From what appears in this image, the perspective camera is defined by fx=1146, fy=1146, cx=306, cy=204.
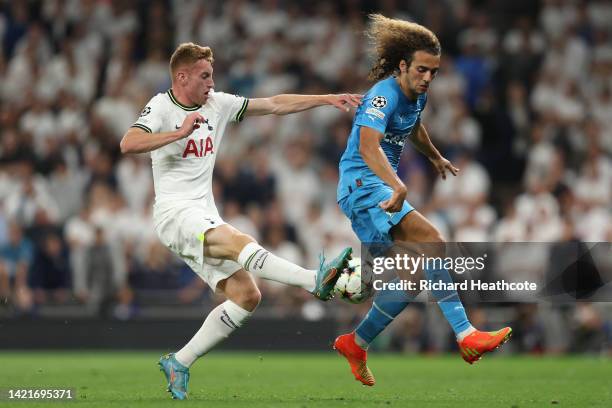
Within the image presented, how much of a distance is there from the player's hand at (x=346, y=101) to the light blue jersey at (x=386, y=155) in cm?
7

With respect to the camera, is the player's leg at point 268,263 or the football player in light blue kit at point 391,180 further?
the football player in light blue kit at point 391,180

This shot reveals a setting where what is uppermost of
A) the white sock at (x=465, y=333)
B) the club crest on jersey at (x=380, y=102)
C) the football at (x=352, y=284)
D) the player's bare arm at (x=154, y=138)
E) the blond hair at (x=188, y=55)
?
the blond hair at (x=188, y=55)

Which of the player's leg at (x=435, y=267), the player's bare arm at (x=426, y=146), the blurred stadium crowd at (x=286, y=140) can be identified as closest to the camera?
the player's leg at (x=435, y=267)

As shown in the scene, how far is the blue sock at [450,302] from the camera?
904cm

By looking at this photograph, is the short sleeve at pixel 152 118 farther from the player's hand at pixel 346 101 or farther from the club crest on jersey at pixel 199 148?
the player's hand at pixel 346 101

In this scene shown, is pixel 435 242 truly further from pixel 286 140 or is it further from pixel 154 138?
pixel 286 140

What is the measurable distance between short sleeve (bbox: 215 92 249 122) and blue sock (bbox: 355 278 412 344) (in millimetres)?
1949

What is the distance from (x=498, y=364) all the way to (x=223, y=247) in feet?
22.5

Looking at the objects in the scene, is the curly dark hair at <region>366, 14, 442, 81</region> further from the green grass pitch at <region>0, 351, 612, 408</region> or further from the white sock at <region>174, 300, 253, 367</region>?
the green grass pitch at <region>0, 351, 612, 408</region>

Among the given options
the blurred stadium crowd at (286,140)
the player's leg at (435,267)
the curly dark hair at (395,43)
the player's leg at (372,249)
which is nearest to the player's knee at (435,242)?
the player's leg at (435,267)

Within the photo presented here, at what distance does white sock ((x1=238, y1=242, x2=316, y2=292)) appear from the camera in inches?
347

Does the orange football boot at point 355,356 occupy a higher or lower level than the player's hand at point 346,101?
lower

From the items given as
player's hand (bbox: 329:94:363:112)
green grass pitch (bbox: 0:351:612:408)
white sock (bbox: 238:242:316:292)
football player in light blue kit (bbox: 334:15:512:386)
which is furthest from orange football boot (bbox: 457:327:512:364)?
player's hand (bbox: 329:94:363:112)

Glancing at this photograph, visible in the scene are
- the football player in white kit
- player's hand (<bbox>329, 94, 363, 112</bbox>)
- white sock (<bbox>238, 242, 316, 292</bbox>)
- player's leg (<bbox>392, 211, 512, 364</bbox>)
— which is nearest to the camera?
white sock (<bbox>238, 242, 316, 292</bbox>)
